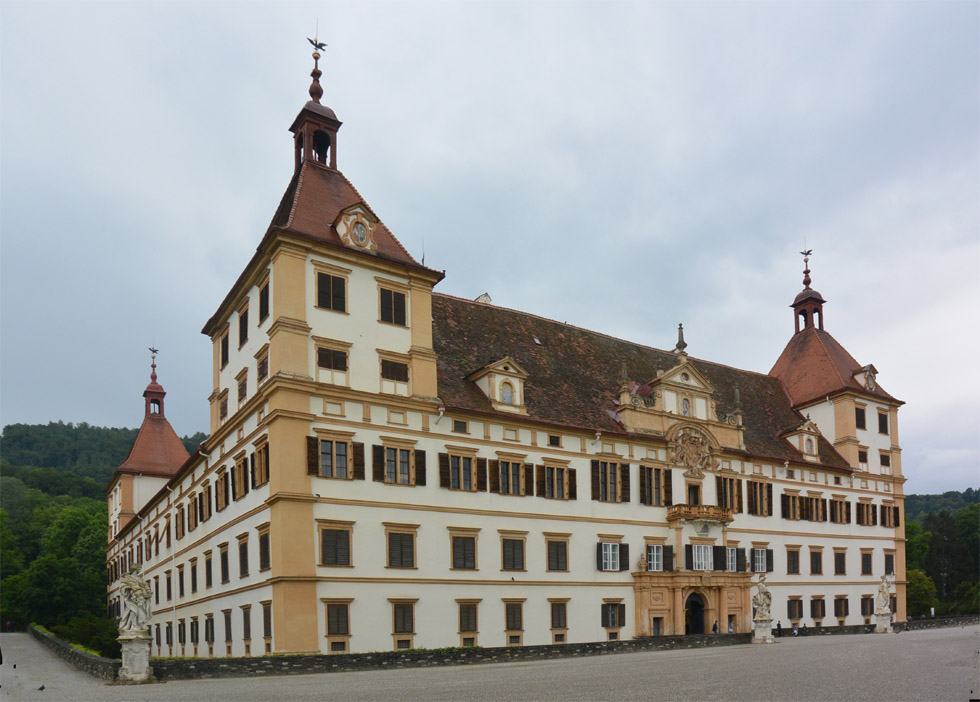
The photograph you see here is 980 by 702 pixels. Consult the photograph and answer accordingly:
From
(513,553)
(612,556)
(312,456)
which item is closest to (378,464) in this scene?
(312,456)

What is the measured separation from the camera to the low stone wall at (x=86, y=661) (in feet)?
93.0

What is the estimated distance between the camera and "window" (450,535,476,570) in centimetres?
3944

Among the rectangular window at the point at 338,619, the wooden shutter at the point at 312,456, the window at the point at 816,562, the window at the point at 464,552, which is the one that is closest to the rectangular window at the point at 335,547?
the rectangular window at the point at 338,619

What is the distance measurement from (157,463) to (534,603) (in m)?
45.0

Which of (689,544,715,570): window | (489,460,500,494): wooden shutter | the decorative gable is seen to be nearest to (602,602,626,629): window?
(689,544,715,570): window

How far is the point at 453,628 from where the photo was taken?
38500mm

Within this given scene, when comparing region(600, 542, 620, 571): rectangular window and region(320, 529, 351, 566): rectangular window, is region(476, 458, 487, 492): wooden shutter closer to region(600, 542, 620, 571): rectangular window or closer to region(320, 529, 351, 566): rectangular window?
region(320, 529, 351, 566): rectangular window

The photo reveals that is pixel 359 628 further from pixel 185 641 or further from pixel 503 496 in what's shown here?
pixel 185 641

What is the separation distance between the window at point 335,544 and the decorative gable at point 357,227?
11.9m

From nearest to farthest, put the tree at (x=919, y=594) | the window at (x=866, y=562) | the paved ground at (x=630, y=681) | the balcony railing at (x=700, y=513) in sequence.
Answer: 1. the paved ground at (x=630, y=681)
2. the balcony railing at (x=700, y=513)
3. the window at (x=866, y=562)
4. the tree at (x=919, y=594)

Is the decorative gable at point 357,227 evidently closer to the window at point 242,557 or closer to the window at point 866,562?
the window at point 242,557

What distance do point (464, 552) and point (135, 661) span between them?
1556 cm

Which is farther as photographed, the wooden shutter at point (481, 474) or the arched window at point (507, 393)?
the arched window at point (507, 393)

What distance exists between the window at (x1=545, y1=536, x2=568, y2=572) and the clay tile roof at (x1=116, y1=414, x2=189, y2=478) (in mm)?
41874
